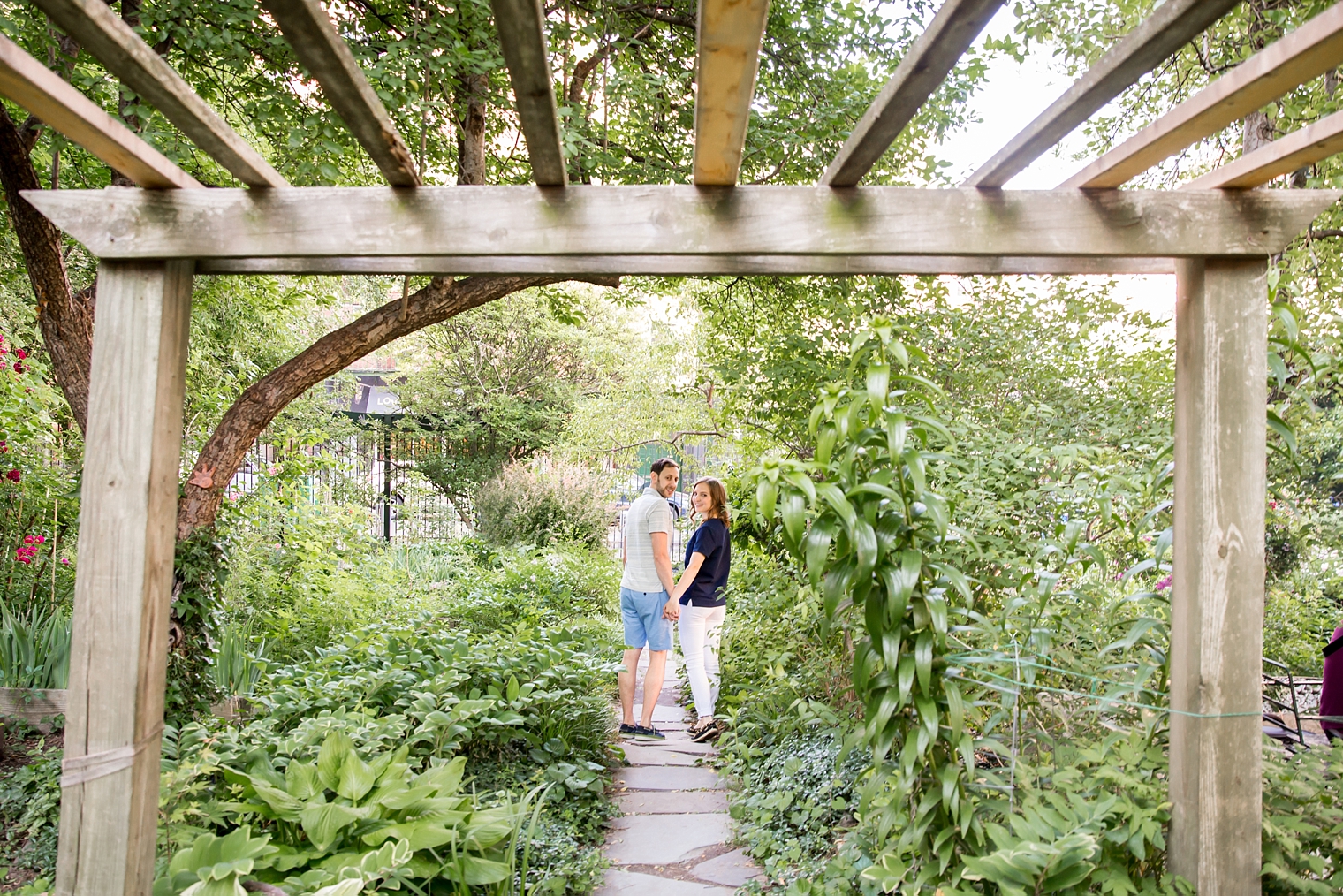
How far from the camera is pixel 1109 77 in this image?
1688mm

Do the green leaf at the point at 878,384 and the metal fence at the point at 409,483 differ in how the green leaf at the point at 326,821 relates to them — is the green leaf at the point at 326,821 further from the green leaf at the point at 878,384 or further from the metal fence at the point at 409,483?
the metal fence at the point at 409,483

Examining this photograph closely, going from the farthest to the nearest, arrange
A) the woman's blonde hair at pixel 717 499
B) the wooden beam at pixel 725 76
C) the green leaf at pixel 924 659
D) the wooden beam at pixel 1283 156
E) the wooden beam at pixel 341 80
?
the woman's blonde hair at pixel 717 499
the green leaf at pixel 924 659
the wooden beam at pixel 1283 156
the wooden beam at pixel 341 80
the wooden beam at pixel 725 76

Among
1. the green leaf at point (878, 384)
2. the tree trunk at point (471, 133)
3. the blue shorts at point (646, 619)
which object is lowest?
the blue shorts at point (646, 619)

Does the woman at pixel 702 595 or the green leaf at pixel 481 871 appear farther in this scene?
the woman at pixel 702 595

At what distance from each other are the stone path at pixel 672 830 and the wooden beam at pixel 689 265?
2.27m

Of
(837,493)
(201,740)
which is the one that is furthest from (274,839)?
(837,493)

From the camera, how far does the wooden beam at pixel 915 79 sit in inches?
55.7

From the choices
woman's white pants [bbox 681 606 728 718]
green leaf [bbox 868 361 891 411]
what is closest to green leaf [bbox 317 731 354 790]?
green leaf [bbox 868 361 891 411]

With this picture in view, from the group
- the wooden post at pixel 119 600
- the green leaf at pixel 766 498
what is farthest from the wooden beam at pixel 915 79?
the wooden post at pixel 119 600

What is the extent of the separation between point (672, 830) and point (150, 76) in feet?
11.0

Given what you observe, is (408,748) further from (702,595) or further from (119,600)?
(702,595)

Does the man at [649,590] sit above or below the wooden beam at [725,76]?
below

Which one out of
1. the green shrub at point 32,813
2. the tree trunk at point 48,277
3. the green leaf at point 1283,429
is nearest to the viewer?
the green leaf at point 1283,429

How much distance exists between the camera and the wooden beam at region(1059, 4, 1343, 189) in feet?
5.21
